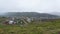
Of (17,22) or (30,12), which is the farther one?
(30,12)

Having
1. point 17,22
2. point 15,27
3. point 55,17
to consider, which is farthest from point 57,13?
point 15,27

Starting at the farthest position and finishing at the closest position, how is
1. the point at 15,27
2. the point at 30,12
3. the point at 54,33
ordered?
the point at 30,12
the point at 15,27
the point at 54,33

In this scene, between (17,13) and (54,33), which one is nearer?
(54,33)

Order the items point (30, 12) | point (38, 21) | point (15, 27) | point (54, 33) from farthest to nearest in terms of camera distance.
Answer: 1. point (30, 12)
2. point (38, 21)
3. point (15, 27)
4. point (54, 33)

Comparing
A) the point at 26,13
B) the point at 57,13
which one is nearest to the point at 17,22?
the point at 26,13

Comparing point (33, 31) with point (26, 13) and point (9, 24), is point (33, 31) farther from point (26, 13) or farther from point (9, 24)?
point (26, 13)

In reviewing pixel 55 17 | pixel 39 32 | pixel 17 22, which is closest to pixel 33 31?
pixel 39 32

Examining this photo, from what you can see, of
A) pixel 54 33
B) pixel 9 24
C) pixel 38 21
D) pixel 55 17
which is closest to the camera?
pixel 54 33

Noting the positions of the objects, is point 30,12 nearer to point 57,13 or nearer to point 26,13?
point 26,13

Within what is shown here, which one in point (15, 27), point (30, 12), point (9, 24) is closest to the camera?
point (15, 27)

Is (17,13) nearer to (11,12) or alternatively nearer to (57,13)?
(11,12)
